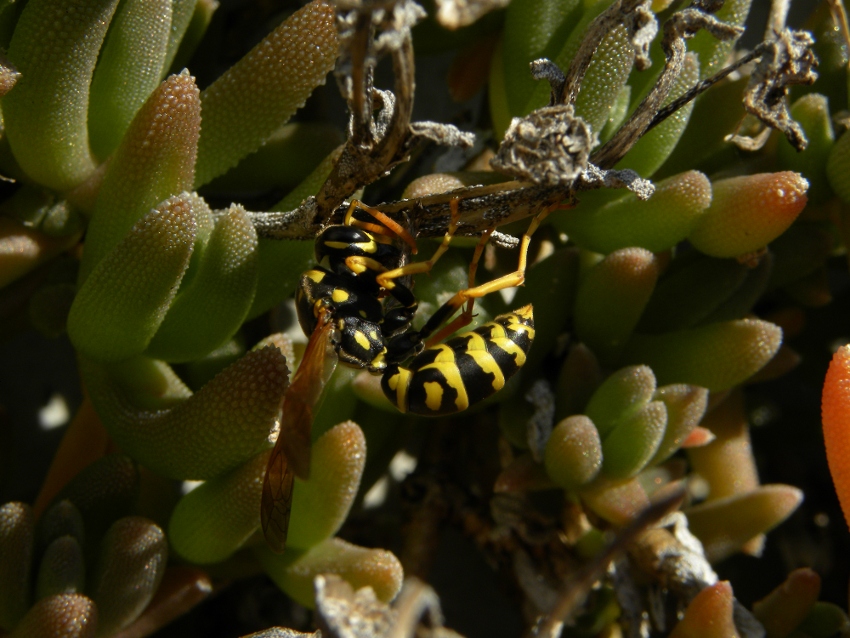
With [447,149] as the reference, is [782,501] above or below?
below

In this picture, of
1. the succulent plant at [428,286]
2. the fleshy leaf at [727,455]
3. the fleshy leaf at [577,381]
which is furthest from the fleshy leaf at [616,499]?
the fleshy leaf at [727,455]

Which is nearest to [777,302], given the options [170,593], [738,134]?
[738,134]

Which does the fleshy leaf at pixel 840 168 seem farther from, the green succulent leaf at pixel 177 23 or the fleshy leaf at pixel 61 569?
the fleshy leaf at pixel 61 569

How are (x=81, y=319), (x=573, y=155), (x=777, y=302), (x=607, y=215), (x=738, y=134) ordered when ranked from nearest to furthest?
(x=573, y=155) < (x=81, y=319) < (x=607, y=215) < (x=738, y=134) < (x=777, y=302)

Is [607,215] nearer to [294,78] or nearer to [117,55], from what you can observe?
[294,78]

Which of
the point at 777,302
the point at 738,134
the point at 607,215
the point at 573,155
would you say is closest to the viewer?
the point at 573,155

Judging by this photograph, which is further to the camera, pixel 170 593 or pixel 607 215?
pixel 607 215

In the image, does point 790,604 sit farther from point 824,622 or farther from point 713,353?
point 713,353
